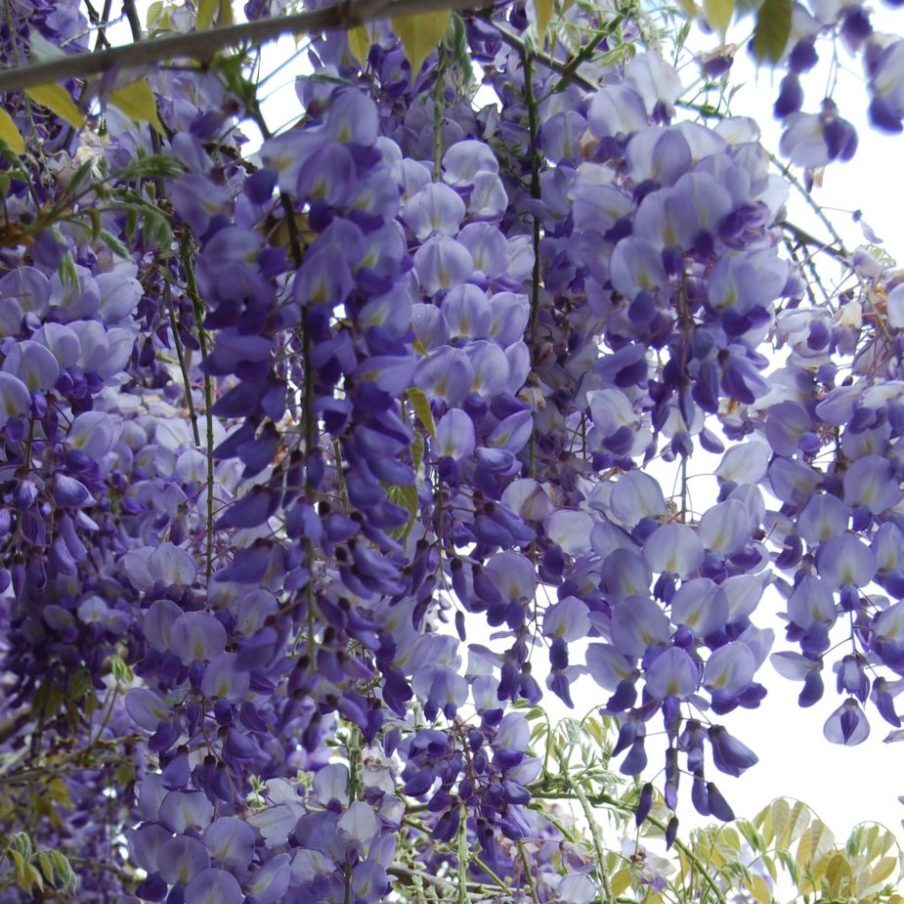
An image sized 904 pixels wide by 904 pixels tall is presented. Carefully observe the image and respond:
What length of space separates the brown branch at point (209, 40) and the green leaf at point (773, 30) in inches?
8.4

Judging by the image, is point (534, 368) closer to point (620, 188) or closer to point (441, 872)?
point (620, 188)

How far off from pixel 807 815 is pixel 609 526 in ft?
2.39

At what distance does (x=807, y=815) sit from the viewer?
148 centimetres

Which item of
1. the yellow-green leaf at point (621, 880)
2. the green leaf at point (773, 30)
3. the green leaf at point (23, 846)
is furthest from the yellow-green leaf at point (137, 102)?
the yellow-green leaf at point (621, 880)

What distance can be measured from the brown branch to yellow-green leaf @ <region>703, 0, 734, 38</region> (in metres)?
0.23

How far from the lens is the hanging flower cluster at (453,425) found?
710mm

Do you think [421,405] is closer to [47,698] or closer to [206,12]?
[206,12]

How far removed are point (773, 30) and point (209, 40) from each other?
1.09 ft

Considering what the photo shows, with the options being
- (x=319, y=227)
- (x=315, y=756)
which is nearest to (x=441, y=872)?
(x=315, y=756)

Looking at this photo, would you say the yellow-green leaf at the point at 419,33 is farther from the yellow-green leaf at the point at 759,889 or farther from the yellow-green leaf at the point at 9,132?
the yellow-green leaf at the point at 759,889

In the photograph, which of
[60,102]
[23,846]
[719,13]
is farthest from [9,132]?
[23,846]

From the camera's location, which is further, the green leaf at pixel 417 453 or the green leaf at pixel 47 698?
the green leaf at pixel 47 698

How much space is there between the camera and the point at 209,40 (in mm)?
645

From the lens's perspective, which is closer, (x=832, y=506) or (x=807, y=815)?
(x=832, y=506)
